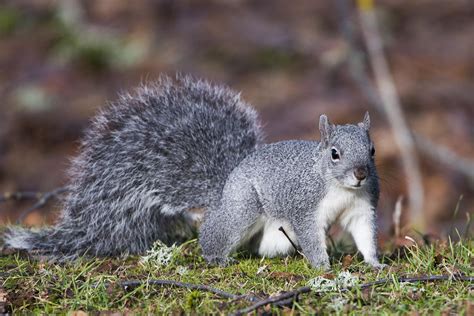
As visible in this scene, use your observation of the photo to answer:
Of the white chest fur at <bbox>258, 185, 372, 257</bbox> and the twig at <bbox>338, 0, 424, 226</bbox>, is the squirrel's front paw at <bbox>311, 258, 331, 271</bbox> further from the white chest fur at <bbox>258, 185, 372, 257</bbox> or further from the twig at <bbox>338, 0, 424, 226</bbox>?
the twig at <bbox>338, 0, 424, 226</bbox>

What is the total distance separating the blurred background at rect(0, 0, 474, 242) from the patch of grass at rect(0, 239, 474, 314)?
4424mm

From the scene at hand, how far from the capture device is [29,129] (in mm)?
10594

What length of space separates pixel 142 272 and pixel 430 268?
1520 mm

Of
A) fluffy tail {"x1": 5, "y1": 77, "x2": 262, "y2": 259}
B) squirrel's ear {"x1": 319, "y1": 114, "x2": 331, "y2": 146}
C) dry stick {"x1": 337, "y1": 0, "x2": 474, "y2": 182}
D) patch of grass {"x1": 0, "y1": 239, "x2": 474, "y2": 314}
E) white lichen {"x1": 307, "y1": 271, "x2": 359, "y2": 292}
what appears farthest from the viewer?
dry stick {"x1": 337, "y1": 0, "x2": 474, "y2": 182}

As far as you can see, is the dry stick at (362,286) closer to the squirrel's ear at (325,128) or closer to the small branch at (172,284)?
the small branch at (172,284)

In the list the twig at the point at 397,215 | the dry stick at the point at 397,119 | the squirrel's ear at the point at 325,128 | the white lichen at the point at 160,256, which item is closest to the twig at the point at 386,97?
the dry stick at the point at 397,119

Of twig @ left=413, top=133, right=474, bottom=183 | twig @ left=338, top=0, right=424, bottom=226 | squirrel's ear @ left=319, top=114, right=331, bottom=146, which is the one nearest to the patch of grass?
squirrel's ear @ left=319, top=114, right=331, bottom=146

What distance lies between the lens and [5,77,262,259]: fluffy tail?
176 inches

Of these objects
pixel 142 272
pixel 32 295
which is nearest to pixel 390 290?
pixel 142 272

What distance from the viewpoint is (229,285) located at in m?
3.73

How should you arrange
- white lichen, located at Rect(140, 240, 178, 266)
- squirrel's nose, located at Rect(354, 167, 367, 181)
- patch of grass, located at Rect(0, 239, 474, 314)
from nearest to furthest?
patch of grass, located at Rect(0, 239, 474, 314)
squirrel's nose, located at Rect(354, 167, 367, 181)
white lichen, located at Rect(140, 240, 178, 266)

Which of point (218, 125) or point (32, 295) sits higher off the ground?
point (218, 125)

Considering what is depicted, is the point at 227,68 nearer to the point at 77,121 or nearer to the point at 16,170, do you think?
the point at 77,121

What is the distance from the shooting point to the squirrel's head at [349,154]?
12.2 ft
